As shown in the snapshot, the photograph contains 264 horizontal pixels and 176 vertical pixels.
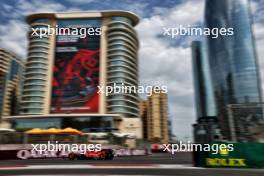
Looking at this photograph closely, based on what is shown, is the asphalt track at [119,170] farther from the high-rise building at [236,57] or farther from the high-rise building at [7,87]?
the high-rise building at [7,87]

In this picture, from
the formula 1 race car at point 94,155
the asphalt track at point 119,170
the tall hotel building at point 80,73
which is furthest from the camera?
the tall hotel building at point 80,73

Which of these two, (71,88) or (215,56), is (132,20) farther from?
(215,56)

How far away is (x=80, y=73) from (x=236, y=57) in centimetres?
8691

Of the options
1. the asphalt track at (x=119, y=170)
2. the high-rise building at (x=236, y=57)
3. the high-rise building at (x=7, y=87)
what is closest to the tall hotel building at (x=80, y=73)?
the high-rise building at (x=236, y=57)

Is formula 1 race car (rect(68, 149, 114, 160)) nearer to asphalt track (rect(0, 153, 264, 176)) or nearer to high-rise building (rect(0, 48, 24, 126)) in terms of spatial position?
asphalt track (rect(0, 153, 264, 176))

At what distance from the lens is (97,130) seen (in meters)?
96.1

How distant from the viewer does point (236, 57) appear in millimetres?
162000

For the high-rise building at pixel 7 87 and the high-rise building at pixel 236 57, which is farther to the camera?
the high-rise building at pixel 7 87

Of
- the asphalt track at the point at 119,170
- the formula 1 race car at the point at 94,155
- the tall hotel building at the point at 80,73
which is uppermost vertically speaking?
the tall hotel building at the point at 80,73

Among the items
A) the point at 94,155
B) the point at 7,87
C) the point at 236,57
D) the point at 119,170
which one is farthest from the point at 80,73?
the point at 119,170

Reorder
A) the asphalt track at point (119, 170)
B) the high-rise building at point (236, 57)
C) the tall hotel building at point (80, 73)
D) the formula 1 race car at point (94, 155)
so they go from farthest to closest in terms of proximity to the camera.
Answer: the high-rise building at point (236, 57) < the tall hotel building at point (80, 73) < the formula 1 race car at point (94, 155) < the asphalt track at point (119, 170)

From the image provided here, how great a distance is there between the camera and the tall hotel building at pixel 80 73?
349 ft

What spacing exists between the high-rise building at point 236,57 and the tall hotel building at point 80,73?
6271cm

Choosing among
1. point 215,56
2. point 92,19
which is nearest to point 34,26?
point 92,19
